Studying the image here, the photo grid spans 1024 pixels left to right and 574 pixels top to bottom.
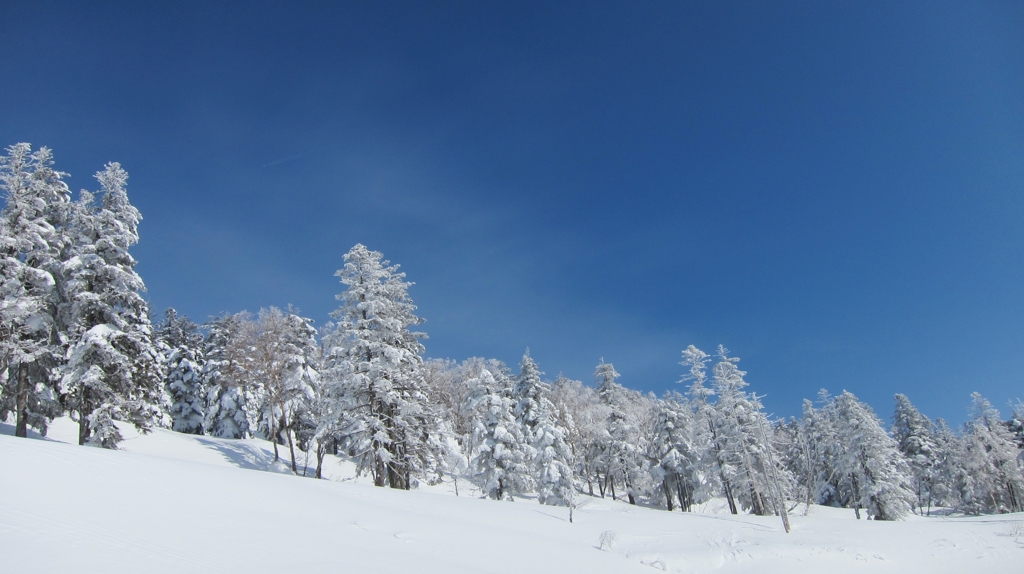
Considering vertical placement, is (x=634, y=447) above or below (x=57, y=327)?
below

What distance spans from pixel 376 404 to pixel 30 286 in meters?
15.8

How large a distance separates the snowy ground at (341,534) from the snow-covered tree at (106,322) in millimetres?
7688

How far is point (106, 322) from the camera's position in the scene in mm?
24297

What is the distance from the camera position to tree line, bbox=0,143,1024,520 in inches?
909

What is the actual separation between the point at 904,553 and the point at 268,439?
158ft

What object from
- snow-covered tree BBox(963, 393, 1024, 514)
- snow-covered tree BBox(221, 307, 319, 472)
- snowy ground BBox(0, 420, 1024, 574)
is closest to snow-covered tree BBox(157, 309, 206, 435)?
snow-covered tree BBox(221, 307, 319, 472)

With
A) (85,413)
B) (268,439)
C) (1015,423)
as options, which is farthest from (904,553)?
(1015,423)

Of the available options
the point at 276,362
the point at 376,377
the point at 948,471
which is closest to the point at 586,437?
the point at 276,362

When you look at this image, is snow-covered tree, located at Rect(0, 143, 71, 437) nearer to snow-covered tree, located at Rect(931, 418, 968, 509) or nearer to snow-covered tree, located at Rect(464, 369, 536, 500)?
snow-covered tree, located at Rect(464, 369, 536, 500)

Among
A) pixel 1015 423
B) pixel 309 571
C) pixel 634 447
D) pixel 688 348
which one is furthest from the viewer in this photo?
pixel 1015 423

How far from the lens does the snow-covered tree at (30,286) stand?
21.2 metres

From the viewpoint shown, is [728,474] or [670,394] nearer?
[728,474]

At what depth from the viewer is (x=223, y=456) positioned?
1399 inches

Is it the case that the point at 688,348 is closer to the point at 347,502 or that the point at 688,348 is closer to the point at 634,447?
the point at 634,447
